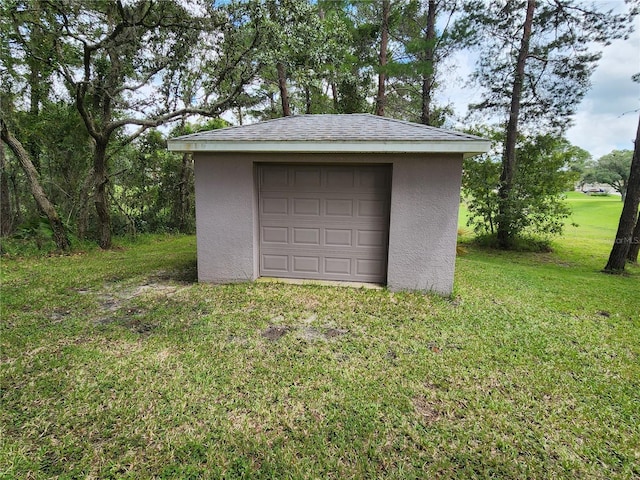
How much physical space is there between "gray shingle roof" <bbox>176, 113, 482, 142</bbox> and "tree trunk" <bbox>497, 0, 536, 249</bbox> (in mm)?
6780

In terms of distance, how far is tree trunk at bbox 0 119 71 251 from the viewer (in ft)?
25.1

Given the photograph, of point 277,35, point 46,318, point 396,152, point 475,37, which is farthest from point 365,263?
point 475,37

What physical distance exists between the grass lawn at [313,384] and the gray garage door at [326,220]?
63cm

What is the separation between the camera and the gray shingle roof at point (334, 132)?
5.04m

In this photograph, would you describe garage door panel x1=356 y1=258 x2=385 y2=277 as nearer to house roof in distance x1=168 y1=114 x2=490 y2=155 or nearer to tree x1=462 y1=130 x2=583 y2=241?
house roof in distance x1=168 y1=114 x2=490 y2=155

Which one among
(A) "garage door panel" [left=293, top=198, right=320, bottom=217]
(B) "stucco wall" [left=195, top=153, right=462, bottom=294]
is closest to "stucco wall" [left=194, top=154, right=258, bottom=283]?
(B) "stucco wall" [left=195, top=153, right=462, bottom=294]

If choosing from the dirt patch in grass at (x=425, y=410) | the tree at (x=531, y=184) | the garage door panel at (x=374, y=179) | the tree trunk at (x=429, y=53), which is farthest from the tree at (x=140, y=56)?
the tree at (x=531, y=184)

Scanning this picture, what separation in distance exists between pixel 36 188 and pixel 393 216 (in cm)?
822

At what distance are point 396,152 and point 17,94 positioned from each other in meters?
10.5

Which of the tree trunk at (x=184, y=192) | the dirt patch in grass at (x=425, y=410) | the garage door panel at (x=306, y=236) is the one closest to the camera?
the dirt patch in grass at (x=425, y=410)

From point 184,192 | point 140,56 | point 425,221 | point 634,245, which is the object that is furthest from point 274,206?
point 634,245

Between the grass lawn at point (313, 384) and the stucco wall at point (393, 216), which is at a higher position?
the stucco wall at point (393, 216)

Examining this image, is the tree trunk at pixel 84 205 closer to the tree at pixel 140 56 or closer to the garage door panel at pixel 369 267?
the tree at pixel 140 56

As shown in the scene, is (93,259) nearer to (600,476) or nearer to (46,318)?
(46,318)
